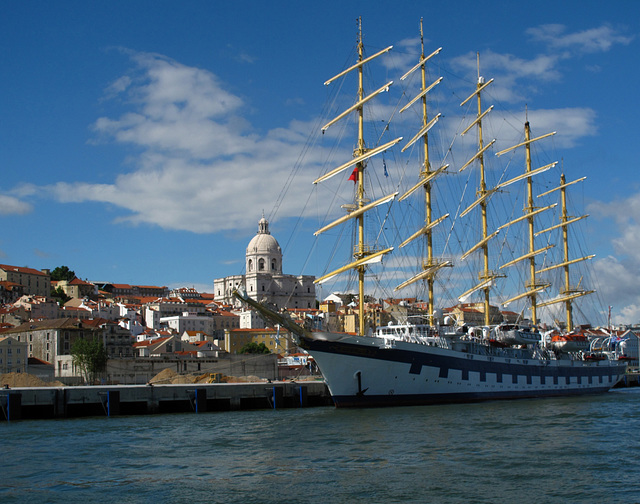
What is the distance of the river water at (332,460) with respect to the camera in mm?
19766

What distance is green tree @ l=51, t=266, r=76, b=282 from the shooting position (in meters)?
176

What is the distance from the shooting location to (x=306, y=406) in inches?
1970

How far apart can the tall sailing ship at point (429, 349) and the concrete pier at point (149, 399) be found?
5411 millimetres

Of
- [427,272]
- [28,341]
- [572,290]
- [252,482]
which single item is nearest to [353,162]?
[427,272]

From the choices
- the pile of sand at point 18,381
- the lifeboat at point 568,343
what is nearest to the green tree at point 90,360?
the pile of sand at point 18,381

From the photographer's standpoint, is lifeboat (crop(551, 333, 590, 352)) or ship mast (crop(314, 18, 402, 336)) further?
lifeboat (crop(551, 333, 590, 352))

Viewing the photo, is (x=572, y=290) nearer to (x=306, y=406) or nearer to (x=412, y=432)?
(x=306, y=406)

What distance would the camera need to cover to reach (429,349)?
45.4 meters

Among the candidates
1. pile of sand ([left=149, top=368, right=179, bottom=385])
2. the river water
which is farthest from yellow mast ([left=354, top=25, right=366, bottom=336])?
pile of sand ([left=149, top=368, right=179, bottom=385])

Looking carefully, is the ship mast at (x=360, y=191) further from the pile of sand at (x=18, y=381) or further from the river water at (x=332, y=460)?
the pile of sand at (x=18, y=381)

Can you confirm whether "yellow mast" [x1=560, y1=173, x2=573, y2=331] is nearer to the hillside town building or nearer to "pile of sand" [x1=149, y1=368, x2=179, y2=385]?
"pile of sand" [x1=149, y1=368, x2=179, y2=385]

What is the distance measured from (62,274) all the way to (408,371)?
14886 cm

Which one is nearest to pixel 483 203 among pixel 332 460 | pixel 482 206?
pixel 482 206

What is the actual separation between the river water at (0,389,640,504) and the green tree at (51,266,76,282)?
5725 inches
